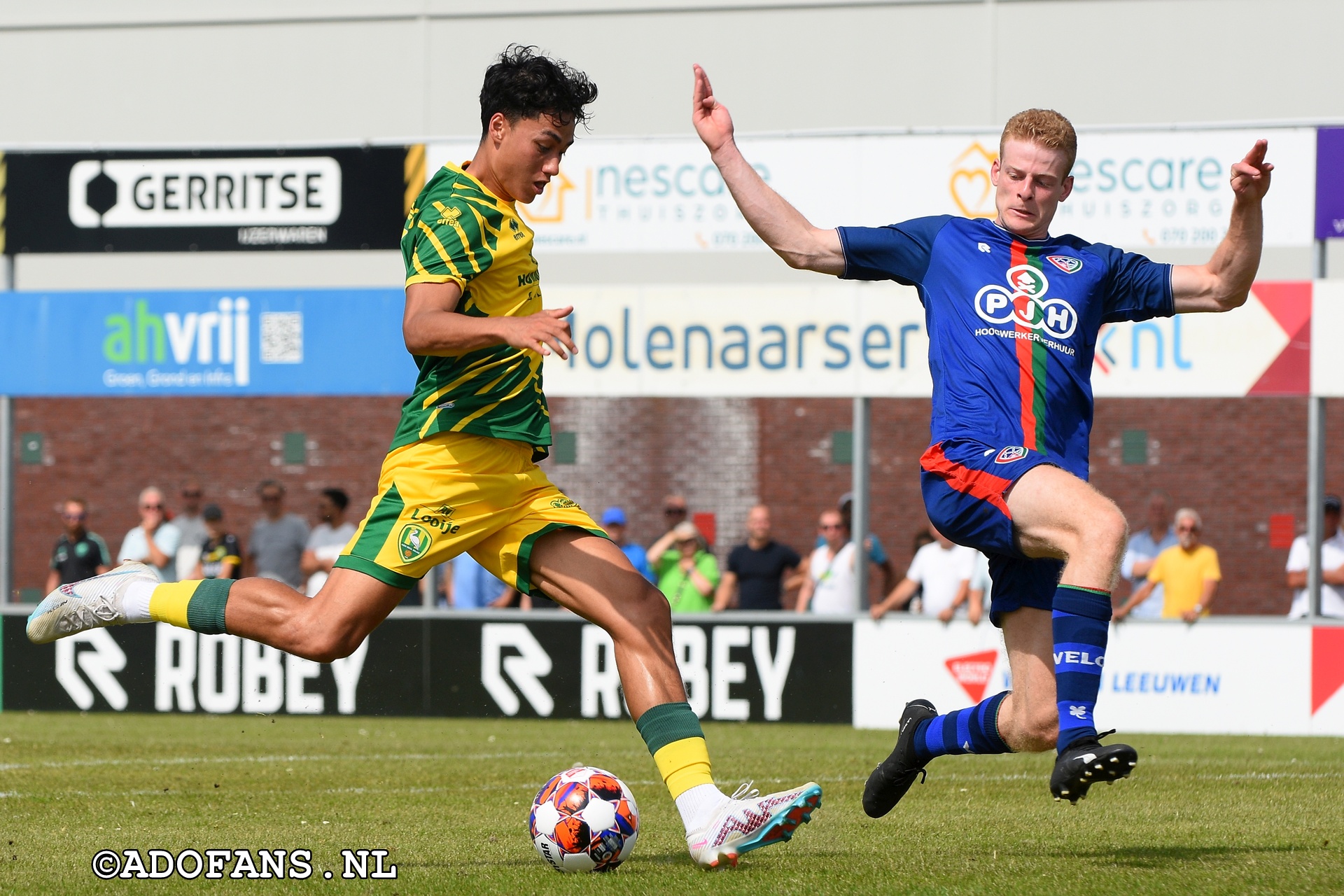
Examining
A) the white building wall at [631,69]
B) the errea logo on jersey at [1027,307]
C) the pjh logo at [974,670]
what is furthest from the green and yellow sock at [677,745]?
the white building wall at [631,69]

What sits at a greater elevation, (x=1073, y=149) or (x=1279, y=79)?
(x=1279, y=79)

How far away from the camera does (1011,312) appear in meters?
5.65

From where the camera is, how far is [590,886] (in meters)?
5.06

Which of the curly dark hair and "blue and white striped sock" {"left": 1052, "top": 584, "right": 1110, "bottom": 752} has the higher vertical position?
the curly dark hair

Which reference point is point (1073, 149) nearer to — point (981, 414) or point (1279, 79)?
point (981, 414)

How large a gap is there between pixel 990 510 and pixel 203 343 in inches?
417

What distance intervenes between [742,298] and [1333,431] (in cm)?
1047

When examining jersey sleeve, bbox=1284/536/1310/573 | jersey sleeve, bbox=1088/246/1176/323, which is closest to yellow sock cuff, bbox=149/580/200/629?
jersey sleeve, bbox=1088/246/1176/323

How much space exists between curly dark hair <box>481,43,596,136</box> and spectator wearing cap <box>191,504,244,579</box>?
9.34m

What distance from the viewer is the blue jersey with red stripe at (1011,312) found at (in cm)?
557

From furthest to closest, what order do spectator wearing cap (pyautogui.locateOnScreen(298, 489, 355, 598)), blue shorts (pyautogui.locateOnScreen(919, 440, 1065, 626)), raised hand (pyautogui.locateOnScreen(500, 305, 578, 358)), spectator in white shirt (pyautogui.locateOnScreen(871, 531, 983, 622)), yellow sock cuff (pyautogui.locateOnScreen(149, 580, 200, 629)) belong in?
spectator wearing cap (pyautogui.locateOnScreen(298, 489, 355, 598)) → spectator in white shirt (pyautogui.locateOnScreen(871, 531, 983, 622)) → yellow sock cuff (pyautogui.locateOnScreen(149, 580, 200, 629)) → blue shorts (pyautogui.locateOnScreen(919, 440, 1065, 626)) → raised hand (pyautogui.locateOnScreen(500, 305, 578, 358))

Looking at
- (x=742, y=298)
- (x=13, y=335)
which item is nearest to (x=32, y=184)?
(x=13, y=335)

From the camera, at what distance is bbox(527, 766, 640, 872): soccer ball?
5469mm

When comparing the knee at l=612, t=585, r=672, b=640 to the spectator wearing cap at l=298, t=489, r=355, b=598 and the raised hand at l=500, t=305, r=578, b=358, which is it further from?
the spectator wearing cap at l=298, t=489, r=355, b=598
